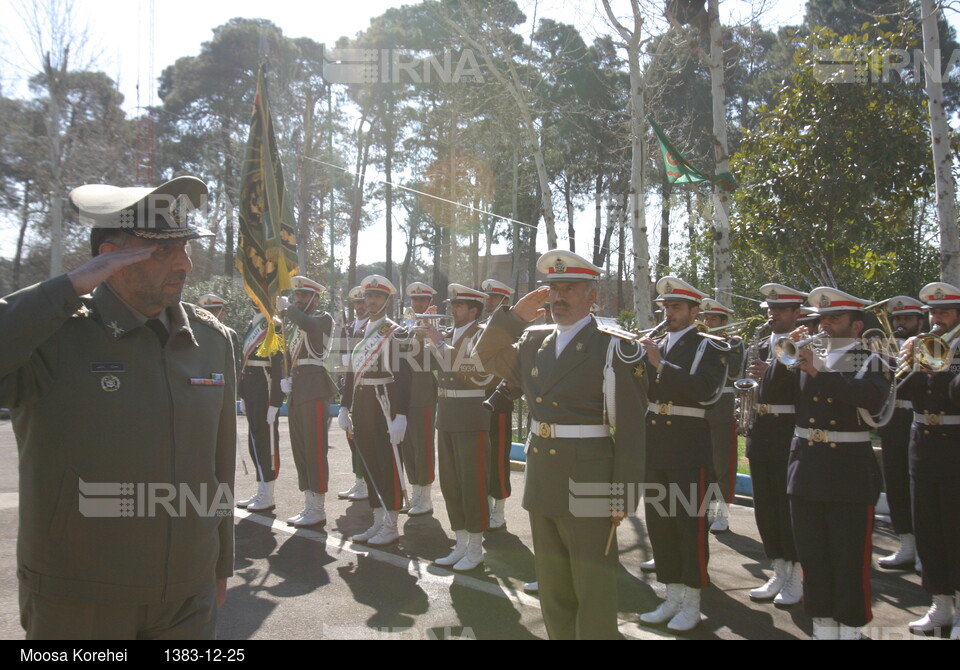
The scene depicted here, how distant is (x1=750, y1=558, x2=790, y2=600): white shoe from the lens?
5590 mm

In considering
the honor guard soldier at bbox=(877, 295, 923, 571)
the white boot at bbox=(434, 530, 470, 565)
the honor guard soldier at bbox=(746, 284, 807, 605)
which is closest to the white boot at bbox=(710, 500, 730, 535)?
the honor guard soldier at bbox=(877, 295, 923, 571)

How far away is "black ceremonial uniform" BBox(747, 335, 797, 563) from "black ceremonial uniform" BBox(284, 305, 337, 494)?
4258 millimetres

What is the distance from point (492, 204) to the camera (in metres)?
33.2

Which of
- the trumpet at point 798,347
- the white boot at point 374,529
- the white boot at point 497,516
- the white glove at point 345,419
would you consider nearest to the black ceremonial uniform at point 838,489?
the trumpet at point 798,347

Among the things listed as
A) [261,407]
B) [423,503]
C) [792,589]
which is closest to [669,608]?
[792,589]

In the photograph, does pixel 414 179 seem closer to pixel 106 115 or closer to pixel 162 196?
pixel 106 115

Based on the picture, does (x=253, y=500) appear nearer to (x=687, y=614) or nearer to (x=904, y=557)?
(x=687, y=614)

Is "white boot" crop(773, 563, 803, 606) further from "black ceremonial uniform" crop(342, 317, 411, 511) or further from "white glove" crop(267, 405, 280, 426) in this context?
"white glove" crop(267, 405, 280, 426)

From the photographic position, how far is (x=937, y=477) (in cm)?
509

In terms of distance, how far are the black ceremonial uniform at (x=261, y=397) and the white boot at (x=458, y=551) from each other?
2.80 meters

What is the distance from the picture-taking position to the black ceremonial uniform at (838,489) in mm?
4402

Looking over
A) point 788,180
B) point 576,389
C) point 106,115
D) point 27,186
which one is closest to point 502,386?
point 576,389

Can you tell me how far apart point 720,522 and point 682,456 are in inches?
104

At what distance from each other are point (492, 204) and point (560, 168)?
3.52m
